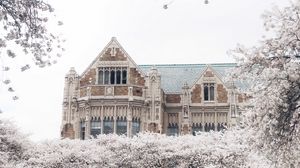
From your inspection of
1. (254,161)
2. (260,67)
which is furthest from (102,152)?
(260,67)

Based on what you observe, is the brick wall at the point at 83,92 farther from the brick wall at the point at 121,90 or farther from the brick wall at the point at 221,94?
the brick wall at the point at 221,94

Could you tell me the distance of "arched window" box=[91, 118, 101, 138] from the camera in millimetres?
36312

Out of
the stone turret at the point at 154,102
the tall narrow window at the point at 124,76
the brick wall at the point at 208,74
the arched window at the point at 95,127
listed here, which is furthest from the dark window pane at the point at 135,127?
the brick wall at the point at 208,74

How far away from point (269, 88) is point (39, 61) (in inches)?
199

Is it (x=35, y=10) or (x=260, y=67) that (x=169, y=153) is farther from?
(x=35, y=10)

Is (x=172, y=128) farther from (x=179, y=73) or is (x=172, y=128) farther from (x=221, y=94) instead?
(x=179, y=73)

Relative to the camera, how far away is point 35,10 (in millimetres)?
9172

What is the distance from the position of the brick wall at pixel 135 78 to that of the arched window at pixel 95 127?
3.19 metres

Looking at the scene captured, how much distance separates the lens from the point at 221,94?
127 ft

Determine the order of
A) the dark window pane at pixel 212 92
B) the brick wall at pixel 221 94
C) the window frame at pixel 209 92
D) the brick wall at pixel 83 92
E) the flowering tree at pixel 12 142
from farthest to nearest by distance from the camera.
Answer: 1. the dark window pane at pixel 212 92
2. the window frame at pixel 209 92
3. the brick wall at pixel 221 94
4. the brick wall at pixel 83 92
5. the flowering tree at pixel 12 142

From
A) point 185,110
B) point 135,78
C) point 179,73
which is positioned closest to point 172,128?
point 185,110

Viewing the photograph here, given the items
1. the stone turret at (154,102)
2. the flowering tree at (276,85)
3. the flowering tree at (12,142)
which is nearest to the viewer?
the flowering tree at (276,85)

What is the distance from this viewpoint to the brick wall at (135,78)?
121 ft

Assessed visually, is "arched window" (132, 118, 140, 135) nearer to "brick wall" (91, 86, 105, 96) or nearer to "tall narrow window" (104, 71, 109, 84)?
"brick wall" (91, 86, 105, 96)
